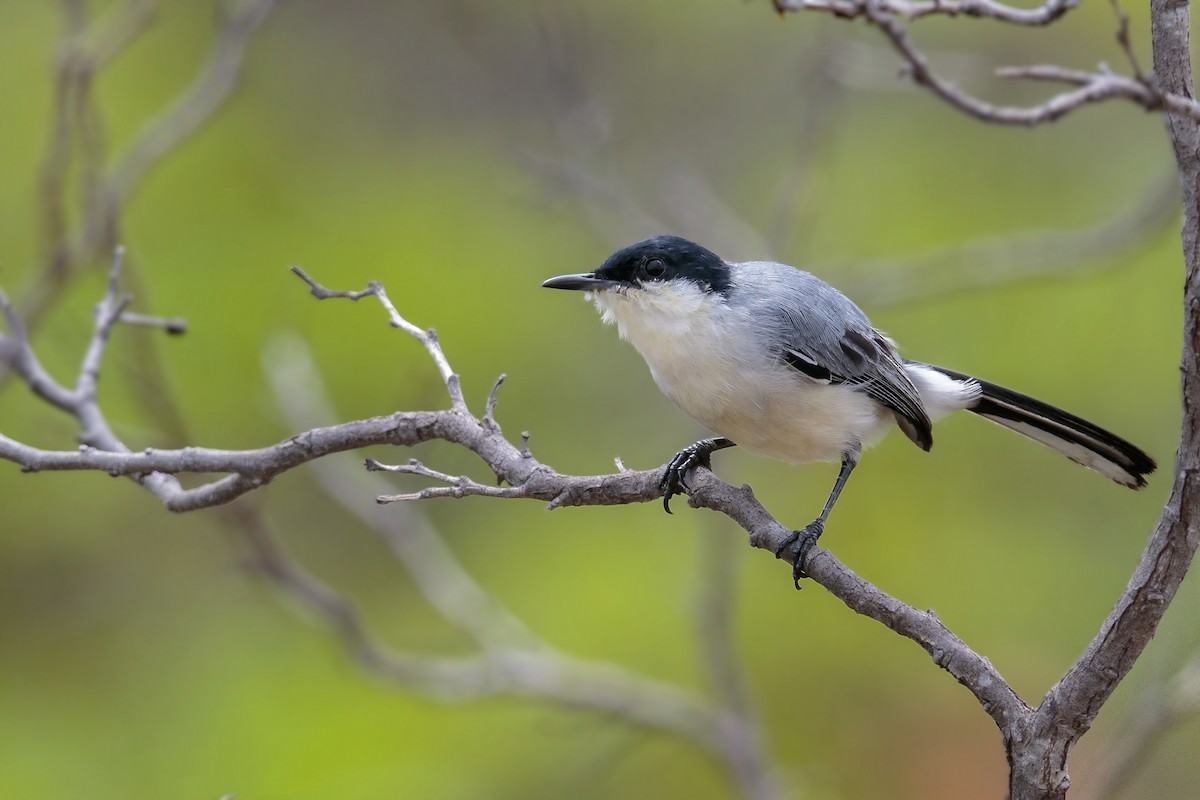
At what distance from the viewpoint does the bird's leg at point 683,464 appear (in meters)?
2.32

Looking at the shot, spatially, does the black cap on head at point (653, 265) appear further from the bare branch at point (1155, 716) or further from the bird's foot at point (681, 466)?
the bare branch at point (1155, 716)

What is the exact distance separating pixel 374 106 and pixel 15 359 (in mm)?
5558

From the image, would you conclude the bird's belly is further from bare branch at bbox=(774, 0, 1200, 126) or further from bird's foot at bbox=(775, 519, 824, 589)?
bare branch at bbox=(774, 0, 1200, 126)

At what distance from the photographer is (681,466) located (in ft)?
8.02

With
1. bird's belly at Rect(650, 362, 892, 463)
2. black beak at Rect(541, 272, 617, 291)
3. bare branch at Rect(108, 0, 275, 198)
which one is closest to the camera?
bird's belly at Rect(650, 362, 892, 463)

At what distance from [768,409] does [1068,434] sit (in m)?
0.75

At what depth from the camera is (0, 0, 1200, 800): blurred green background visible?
4406mm

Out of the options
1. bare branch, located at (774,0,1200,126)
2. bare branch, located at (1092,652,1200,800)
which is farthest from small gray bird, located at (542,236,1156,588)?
bare branch, located at (774,0,1200,126)

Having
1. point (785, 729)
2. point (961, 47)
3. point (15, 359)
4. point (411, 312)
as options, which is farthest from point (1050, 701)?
point (961, 47)

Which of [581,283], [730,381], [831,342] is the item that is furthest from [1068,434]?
[581,283]

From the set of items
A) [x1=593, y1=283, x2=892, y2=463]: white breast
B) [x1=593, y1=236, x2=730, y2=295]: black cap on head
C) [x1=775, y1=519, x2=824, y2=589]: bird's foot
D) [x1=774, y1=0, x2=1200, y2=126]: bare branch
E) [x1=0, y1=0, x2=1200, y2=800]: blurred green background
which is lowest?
[x1=0, y1=0, x2=1200, y2=800]: blurred green background

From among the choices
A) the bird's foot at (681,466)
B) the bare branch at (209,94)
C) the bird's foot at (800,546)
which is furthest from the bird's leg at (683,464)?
the bare branch at (209,94)

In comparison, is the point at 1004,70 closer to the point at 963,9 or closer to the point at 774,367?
the point at 963,9

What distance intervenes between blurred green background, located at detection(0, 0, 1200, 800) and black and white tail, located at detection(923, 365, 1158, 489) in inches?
26.0
